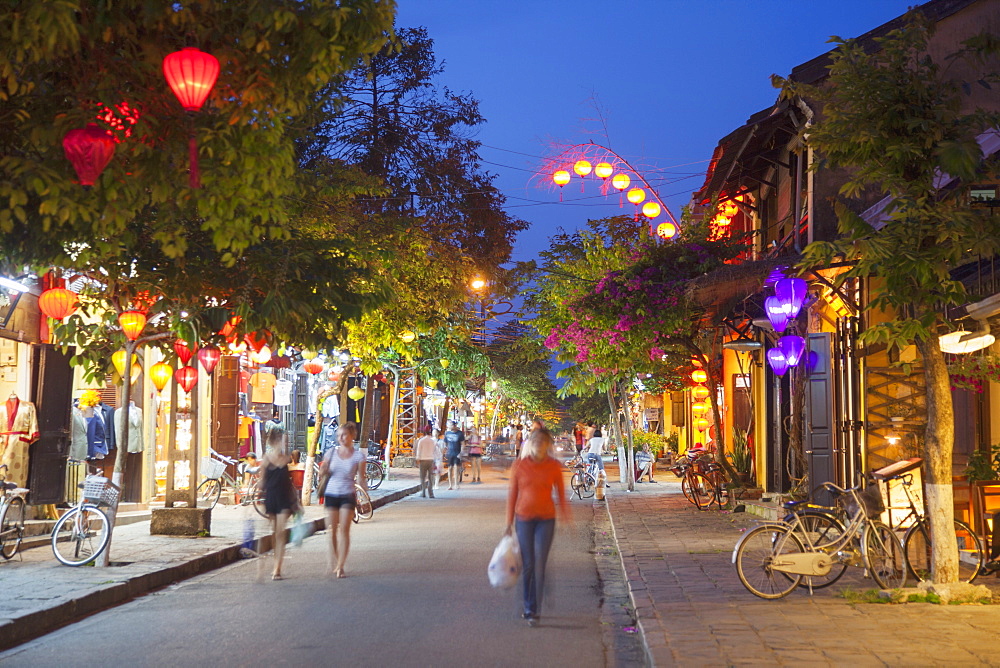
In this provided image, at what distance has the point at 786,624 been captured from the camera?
8531mm

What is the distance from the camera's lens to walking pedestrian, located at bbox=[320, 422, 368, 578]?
41.5ft

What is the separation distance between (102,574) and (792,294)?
10.6 metres

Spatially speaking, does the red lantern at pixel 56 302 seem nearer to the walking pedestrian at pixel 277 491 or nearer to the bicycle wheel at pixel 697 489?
the walking pedestrian at pixel 277 491

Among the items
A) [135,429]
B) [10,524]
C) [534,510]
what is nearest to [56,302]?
[10,524]

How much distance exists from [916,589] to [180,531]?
418 inches

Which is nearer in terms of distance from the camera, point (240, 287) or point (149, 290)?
point (240, 287)

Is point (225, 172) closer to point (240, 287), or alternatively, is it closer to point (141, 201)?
point (141, 201)

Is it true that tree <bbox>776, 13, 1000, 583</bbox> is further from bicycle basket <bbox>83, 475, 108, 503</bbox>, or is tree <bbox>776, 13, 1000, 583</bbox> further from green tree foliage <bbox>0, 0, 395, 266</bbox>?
bicycle basket <bbox>83, 475, 108, 503</bbox>

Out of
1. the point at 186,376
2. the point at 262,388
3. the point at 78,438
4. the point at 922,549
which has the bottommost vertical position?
the point at 922,549

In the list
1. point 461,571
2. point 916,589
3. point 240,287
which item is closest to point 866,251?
point 916,589

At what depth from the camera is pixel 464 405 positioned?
6900cm

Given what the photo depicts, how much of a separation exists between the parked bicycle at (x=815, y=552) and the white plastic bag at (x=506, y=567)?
7.39 ft

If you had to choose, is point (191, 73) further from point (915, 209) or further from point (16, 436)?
point (16, 436)

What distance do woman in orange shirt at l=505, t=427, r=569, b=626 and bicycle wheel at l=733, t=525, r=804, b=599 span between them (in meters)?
1.85
